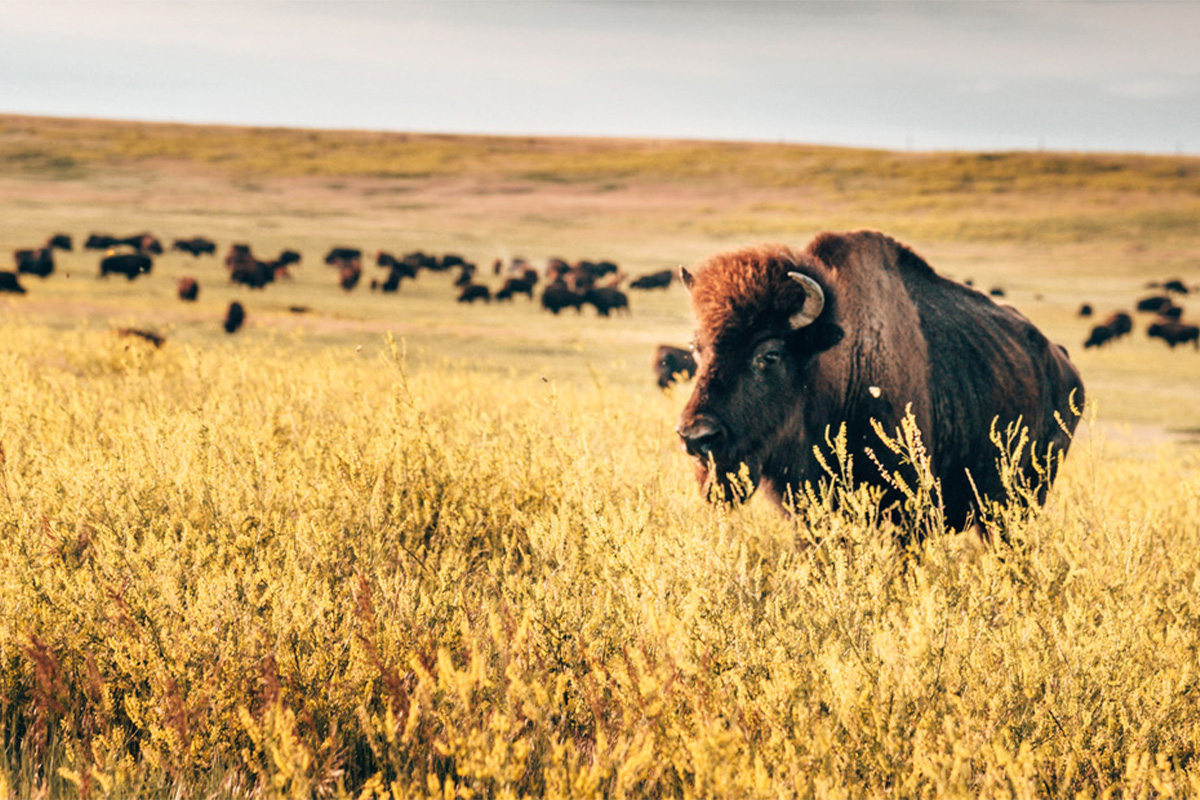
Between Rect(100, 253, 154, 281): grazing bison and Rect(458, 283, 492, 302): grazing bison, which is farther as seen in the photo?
Rect(458, 283, 492, 302): grazing bison

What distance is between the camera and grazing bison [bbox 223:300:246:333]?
63.7 ft

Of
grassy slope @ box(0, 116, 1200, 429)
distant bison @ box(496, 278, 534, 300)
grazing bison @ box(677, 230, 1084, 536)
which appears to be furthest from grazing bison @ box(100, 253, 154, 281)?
grazing bison @ box(677, 230, 1084, 536)

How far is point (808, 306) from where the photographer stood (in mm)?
4754

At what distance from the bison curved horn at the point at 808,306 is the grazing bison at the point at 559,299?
28.5 m

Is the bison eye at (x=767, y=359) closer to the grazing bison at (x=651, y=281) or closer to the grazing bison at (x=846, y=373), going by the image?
the grazing bison at (x=846, y=373)

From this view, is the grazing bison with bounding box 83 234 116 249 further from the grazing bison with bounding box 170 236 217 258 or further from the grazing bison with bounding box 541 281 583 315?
the grazing bison with bounding box 541 281 583 315

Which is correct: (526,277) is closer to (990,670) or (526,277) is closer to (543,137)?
(990,670)

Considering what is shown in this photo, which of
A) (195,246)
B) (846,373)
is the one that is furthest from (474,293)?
(846,373)

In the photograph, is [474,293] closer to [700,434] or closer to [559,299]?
[559,299]

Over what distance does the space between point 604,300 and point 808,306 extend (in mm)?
29169

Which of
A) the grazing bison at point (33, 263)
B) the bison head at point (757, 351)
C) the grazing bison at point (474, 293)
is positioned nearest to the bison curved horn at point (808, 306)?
the bison head at point (757, 351)

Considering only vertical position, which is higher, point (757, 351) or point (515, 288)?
point (757, 351)

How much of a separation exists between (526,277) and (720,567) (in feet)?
116

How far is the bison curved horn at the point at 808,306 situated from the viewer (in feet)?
15.4
